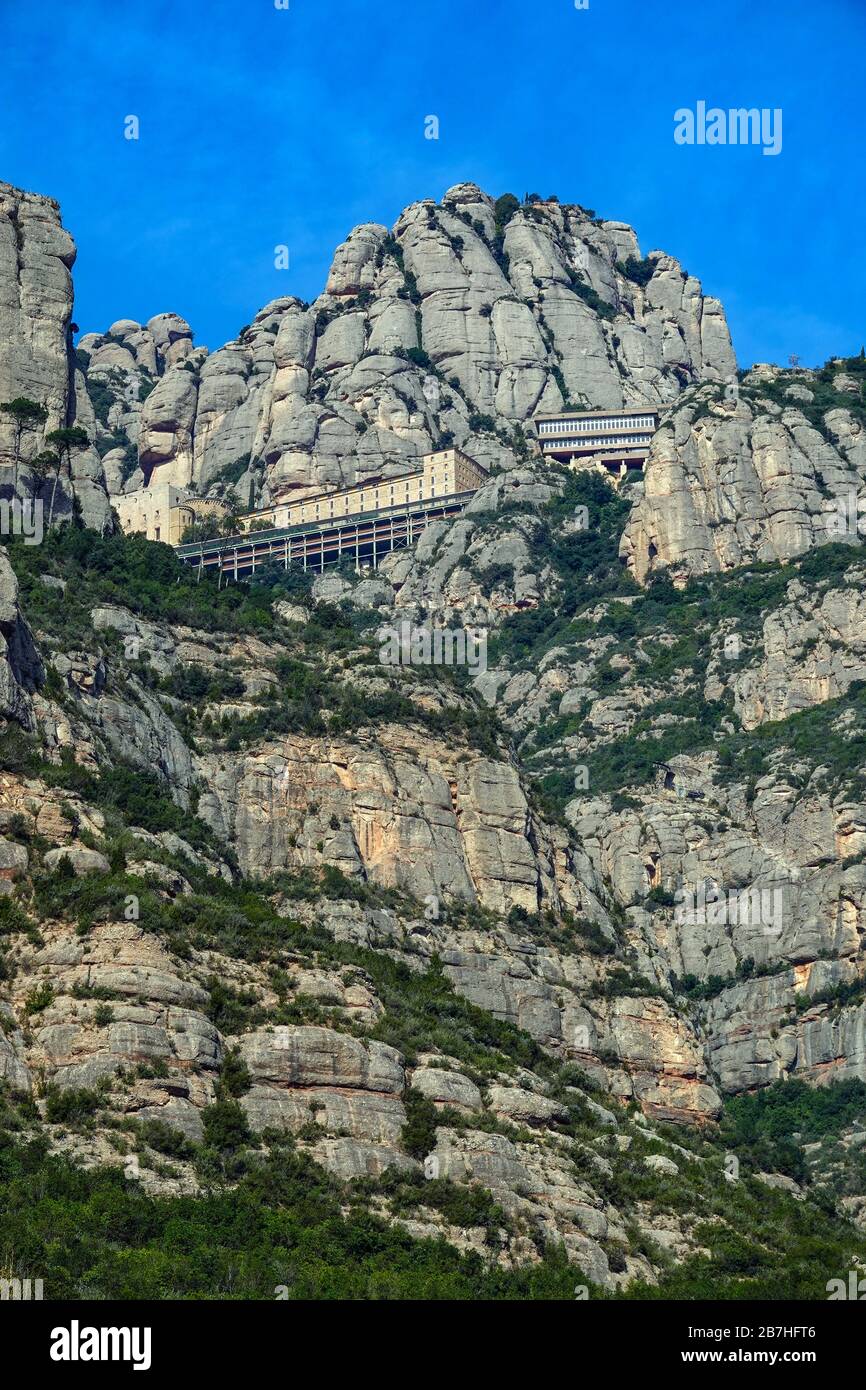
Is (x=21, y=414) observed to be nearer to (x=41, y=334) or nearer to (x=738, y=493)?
(x=41, y=334)

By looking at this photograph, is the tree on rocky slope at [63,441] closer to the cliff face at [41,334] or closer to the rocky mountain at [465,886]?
the cliff face at [41,334]

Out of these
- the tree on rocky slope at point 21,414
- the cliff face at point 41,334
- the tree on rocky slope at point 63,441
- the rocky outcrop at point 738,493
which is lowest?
the tree on rocky slope at point 63,441

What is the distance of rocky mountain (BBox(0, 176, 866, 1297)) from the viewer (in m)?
79.3

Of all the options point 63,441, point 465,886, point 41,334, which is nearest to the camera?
point 465,886

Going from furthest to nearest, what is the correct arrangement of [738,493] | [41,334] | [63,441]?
[738,493], [41,334], [63,441]

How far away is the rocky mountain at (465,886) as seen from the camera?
260ft

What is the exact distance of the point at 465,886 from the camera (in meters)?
112

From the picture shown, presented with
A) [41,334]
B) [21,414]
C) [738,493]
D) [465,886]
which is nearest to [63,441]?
[21,414]

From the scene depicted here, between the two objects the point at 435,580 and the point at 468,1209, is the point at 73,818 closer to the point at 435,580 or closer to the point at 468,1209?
the point at 468,1209

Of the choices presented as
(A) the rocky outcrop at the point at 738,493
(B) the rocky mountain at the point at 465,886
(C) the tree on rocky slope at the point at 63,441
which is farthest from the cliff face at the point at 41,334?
(A) the rocky outcrop at the point at 738,493

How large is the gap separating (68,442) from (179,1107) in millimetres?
64758

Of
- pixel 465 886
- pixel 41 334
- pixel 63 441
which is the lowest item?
pixel 465 886

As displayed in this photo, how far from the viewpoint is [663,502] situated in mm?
192500
